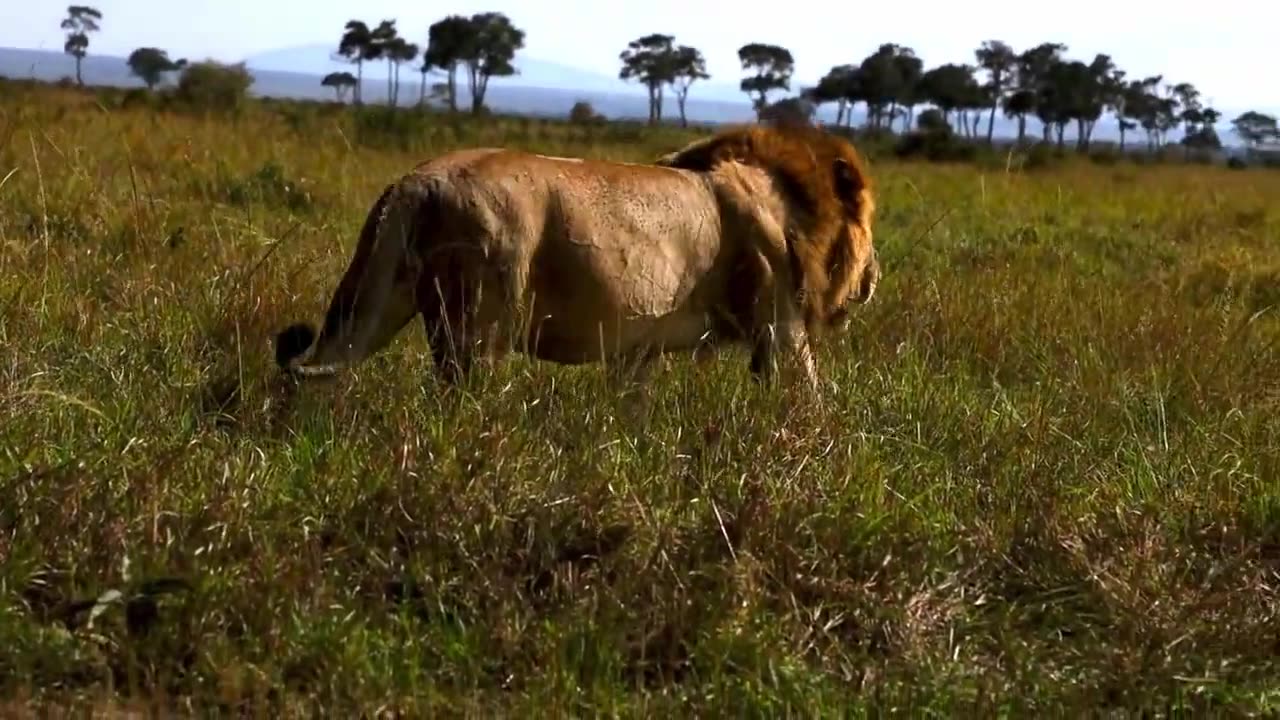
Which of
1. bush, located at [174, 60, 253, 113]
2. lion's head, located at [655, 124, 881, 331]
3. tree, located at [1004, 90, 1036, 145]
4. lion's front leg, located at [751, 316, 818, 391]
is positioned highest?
tree, located at [1004, 90, 1036, 145]

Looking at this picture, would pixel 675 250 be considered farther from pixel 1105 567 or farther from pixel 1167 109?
pixel 1167 109

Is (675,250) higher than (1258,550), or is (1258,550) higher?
(675,250)

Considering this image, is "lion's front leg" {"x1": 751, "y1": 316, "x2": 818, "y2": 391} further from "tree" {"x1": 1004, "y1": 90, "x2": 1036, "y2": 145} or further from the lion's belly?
"tree" {"x1": 1004, "y1": 90, "x2": 1036, "y2": 145}

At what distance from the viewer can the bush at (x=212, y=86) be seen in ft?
73.4

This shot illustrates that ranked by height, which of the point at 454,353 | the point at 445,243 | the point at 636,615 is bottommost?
the point at 636,615

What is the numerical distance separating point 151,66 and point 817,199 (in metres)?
22.8

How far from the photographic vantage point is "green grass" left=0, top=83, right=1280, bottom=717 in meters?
3.74

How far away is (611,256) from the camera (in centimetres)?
564

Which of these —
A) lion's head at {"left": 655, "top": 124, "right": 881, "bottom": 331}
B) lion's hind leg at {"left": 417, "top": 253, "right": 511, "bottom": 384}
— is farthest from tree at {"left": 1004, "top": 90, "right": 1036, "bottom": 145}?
lion's hind leg at {"left": 417, "top": 253, "right": 511, "bottom": 384}

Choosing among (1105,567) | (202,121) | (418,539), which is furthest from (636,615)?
(202,121)

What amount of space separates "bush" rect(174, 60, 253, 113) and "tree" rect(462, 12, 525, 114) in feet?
141

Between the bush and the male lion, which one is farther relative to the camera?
the bush

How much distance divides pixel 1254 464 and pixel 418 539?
2921 mm

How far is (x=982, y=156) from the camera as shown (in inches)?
1293
